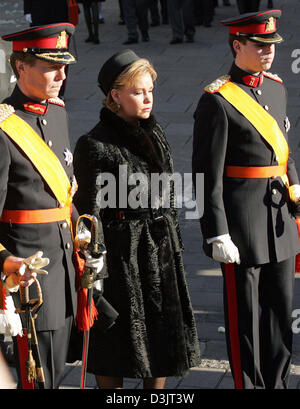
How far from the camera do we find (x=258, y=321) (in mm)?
4953

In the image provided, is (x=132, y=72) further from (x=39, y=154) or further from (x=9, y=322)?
(x=9, y=322)

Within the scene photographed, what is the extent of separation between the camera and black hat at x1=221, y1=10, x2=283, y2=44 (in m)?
4.71

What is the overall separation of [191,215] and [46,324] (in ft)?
14.3

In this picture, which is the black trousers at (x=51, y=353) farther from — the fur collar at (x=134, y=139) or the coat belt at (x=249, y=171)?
the coat belt at (x=249, y=171)

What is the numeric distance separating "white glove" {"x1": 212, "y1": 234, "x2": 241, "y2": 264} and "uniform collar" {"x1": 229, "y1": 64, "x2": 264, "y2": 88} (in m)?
0.77

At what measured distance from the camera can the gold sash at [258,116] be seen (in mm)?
4750

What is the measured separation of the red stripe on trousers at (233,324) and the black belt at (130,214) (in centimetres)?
48

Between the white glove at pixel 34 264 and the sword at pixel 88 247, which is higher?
the white glove at pixel 34 264

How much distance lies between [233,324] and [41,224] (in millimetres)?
1251

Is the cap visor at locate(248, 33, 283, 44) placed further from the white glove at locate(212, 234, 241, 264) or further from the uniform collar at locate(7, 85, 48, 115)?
the uniform collar at locate(7, 85, 48, 115)

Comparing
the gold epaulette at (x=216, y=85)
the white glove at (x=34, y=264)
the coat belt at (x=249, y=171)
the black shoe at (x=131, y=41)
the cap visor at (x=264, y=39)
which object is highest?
the cap visor at (x=264, y=39)

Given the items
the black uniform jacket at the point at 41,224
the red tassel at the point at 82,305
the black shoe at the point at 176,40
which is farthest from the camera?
the black shoe at the point at 176,40

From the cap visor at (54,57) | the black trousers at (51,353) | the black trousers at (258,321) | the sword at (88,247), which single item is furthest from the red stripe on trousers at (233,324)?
the cap visor at (54,57)

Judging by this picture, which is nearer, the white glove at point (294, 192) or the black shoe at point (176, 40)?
the white glove at point (294, 192)
